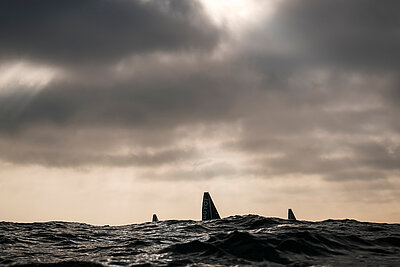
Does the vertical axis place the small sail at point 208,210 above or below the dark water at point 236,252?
above

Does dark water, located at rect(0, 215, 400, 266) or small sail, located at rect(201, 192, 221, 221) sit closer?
dark water, located at rect(0, 215, 400, 266)

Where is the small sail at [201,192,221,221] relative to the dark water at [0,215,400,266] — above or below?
above

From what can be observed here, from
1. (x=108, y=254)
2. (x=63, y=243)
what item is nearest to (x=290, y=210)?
(x=63, y=243)

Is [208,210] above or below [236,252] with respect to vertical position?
above

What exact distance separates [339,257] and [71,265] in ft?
27.1

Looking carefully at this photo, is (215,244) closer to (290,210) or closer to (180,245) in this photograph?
(180,245)

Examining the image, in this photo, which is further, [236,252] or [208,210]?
[208,210]

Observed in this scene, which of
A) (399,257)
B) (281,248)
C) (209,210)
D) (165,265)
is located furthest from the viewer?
(209,210)

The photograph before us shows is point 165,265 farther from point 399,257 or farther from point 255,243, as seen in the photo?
point 399,257

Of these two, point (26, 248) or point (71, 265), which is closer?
point (71, 265)

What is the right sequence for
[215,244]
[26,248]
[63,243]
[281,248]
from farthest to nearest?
[63,243] → [26,248] → [215,244] → [281,248]

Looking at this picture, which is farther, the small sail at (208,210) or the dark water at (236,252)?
the small sail at (208,210)

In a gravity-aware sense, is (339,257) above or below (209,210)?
below

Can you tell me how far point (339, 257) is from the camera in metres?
12.4
